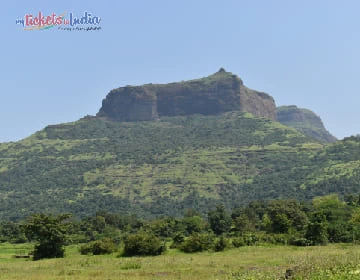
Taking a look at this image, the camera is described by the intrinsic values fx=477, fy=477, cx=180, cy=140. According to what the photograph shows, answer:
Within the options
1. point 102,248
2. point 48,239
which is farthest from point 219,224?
point 48,239

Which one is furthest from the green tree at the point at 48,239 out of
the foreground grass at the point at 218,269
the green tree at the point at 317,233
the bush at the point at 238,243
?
the green tree at the point at 317,233

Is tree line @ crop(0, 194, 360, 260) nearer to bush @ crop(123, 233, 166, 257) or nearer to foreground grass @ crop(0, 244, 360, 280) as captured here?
bush @ crop(123, 233, 166, 257)

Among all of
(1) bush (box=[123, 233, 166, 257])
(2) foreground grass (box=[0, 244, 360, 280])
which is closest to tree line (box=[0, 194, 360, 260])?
(1) bush (box=[123, 233, 166, 257])

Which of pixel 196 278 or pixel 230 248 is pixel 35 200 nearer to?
pixel 230 248


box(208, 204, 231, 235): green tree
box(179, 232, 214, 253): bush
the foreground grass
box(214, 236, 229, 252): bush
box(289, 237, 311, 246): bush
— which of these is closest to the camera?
the foreground grass

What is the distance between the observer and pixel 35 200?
19800cm

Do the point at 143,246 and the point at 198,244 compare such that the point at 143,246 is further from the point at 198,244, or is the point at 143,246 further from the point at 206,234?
the point at 206,234

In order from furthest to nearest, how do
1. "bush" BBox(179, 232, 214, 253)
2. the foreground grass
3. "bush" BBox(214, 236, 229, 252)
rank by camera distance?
1. "bush" BBox(179, 232, 214, 253)
2. "bush" BBox(214, 236, 229, 252)
3. the foreground grass

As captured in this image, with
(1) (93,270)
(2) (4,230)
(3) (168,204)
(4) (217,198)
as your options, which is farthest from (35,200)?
(1) (93,270)

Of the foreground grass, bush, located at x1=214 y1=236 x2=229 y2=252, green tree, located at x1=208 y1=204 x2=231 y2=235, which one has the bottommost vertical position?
green tree, located at x1=208 y1=204 x2=231 y2=235

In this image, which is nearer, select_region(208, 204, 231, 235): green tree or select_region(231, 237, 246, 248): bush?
select_region(231, 237, 246, 248): bush

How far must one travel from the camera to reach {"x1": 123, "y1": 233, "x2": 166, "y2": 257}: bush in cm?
4456

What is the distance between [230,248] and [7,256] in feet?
76.2

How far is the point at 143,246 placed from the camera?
146 ft
